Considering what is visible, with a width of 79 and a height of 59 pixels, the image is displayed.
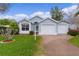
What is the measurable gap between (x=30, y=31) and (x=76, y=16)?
0.60 m

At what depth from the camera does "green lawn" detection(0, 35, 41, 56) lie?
8.98 meters

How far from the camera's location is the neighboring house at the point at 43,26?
908 centimetres

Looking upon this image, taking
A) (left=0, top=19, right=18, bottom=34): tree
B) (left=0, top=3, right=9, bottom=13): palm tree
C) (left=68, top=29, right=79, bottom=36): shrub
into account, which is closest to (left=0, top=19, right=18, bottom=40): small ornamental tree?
(left=0, top=19, right=18, bottom=34): tree

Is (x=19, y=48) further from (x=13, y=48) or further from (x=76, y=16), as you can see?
(x=76, y=16)

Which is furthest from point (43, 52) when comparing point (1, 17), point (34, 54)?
point (1, 17)

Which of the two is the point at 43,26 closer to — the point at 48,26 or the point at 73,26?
the point at 48,26

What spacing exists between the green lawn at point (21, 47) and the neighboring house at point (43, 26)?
3.6 inches

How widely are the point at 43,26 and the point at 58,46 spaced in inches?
12.2

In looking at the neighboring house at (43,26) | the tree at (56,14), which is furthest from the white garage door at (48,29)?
the tree at (56,14)

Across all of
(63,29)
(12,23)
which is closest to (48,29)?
(63,29)

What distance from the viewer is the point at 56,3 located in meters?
8.98

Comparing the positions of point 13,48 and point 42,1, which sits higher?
point 42,1

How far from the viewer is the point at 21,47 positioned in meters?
9.02

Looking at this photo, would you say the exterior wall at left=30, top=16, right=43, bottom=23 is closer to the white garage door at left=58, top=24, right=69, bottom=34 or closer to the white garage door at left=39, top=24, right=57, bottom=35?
the white garage door at left=39, top=24, right=57, bottom=35
